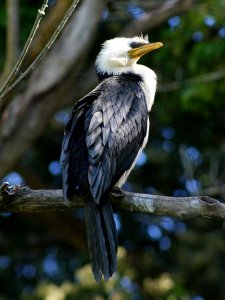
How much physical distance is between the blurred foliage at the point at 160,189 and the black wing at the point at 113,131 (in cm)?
253

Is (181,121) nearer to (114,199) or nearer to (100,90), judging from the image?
(100,90)

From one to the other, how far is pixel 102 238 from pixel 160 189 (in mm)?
5379

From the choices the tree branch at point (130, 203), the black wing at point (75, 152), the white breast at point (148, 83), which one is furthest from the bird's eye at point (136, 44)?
the tree branch at point (130, 203)

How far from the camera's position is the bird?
4.96 m

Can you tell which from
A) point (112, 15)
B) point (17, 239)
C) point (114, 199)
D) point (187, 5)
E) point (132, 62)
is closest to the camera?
point (114, 199)

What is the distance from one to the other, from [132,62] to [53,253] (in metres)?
5.50

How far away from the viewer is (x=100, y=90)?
18.7 ft

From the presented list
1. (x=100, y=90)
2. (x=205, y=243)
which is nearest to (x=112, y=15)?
(x=205, y=243)

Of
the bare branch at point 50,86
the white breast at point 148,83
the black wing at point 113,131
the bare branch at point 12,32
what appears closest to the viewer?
the black wing at point 113,131

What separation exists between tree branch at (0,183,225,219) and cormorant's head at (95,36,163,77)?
66.7 inches

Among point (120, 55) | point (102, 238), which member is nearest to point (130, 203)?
point (102, 238)

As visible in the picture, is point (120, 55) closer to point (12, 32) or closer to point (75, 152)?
point (75, 152)

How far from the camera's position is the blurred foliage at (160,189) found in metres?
8.75

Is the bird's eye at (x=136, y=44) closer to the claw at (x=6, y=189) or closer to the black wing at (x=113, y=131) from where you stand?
the black wing at (x=113, y=131)
